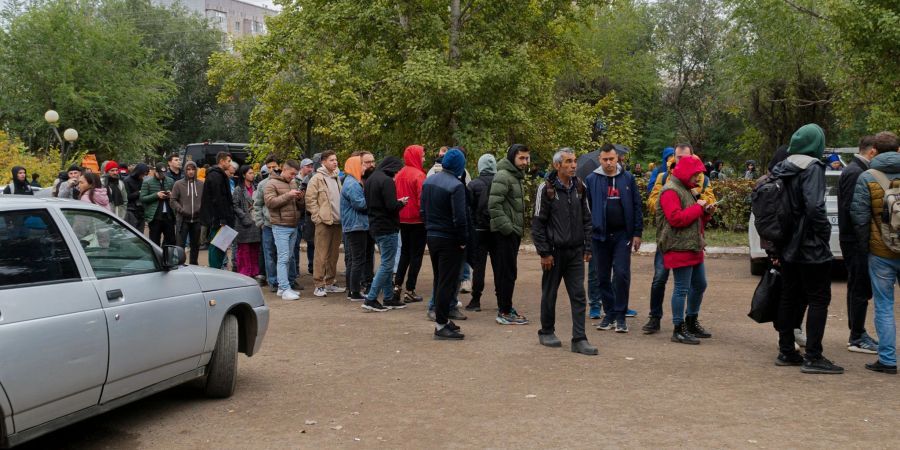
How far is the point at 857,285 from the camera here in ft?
25.4

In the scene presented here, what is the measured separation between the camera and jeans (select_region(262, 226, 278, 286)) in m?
12.3

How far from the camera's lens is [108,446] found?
5.34 meters

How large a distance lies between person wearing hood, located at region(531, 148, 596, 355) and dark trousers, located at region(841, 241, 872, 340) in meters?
2.36

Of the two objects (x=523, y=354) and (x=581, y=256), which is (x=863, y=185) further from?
(x=523, y=354)

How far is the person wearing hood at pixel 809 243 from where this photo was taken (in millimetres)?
6914

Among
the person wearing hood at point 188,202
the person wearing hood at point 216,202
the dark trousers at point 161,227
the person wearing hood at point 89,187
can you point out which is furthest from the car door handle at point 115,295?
the dark trousers at point 161,227

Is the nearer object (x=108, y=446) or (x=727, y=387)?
(x=108, y=446)

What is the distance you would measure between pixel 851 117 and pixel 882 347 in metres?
16.9

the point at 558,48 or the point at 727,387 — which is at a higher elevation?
the point at 558,48

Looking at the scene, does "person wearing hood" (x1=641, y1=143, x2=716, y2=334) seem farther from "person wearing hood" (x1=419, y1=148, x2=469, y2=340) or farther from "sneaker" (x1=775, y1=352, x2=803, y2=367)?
"person wearing hood" (x1=419, y1=148, x2=469, y2=340)

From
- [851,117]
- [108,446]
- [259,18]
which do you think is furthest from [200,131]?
[259,18]

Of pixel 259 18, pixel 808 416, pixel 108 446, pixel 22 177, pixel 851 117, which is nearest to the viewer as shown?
pixel 108 446

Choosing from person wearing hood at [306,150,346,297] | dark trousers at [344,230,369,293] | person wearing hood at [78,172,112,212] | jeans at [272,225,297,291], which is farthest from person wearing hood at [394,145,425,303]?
person wearing hood at [78,172,112,212]

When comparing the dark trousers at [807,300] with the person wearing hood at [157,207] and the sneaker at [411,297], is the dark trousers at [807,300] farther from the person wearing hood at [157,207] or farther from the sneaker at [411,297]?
the person wearing hood at [157,207]
